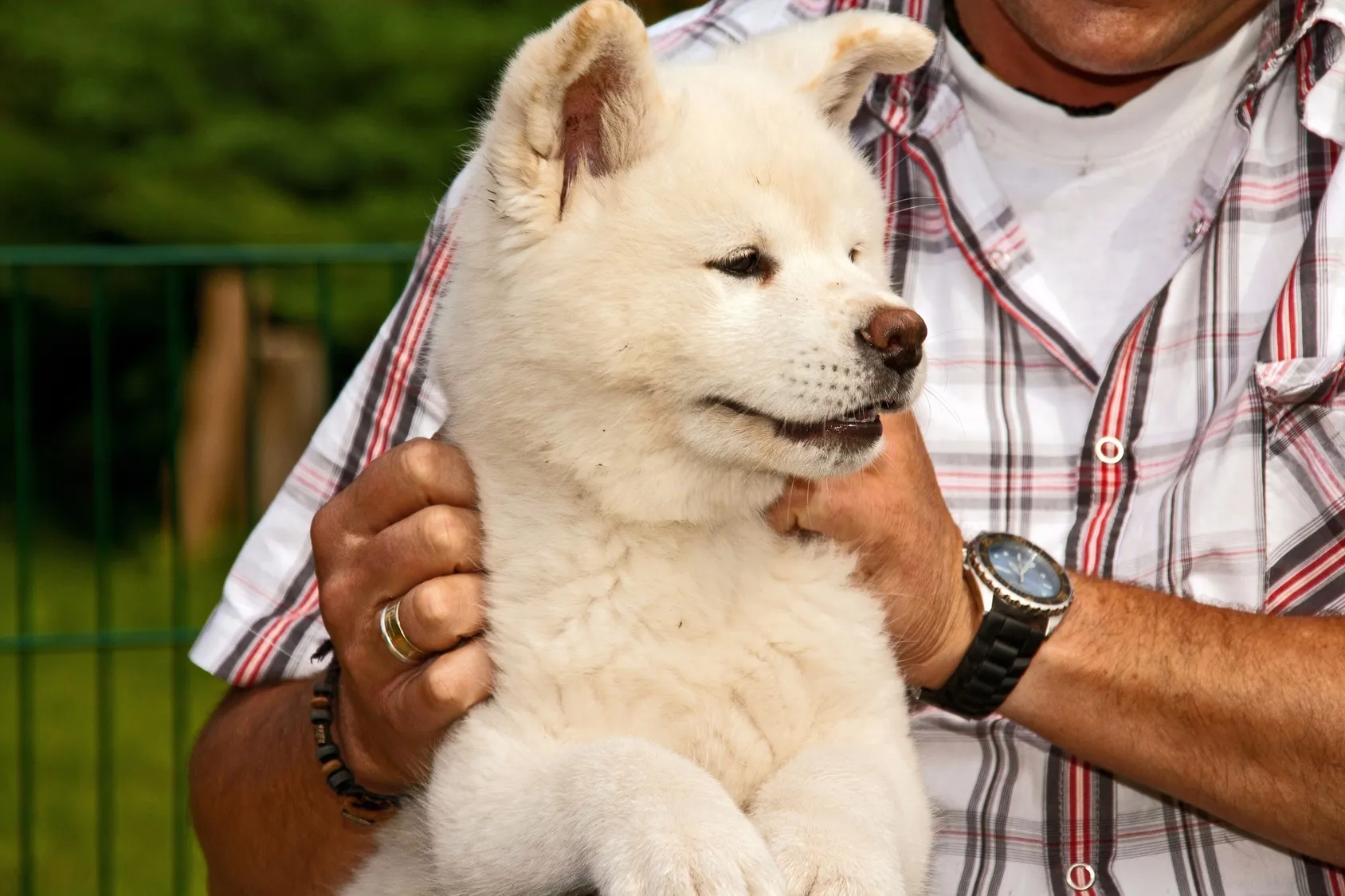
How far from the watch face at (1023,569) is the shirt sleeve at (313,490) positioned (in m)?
1.15

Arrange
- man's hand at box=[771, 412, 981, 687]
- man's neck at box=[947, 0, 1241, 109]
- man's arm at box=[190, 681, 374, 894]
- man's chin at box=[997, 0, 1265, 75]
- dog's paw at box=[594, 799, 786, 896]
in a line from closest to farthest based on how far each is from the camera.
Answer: dog's paw at box=[594, 799, 786, 896]
man's hand at box=[771, 412, 981, 687]
man's arm at box=[190, 681, 374, 894]
man's chin at box=[997, 0, 1265, 75]
man's neck at box=[947, 0, 1241, 109]

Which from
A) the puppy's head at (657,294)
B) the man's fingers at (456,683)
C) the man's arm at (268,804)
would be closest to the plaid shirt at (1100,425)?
the man's arm at (268,804)

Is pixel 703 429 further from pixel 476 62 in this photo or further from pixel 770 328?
pixel 476 62

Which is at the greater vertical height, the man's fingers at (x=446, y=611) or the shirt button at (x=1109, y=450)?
the shirt button at (x=1109, y=450)

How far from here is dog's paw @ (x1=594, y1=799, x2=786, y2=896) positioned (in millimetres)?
1945

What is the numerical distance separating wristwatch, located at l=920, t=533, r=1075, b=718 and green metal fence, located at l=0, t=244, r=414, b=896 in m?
3.09

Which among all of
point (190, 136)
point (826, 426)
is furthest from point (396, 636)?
point (190, 136)

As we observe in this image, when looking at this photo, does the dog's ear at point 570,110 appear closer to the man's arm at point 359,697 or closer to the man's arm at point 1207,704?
the man's arm at point 359,697

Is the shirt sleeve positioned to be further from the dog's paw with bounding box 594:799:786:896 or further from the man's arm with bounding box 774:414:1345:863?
the dog's paw with bounding box 594:799:786:896

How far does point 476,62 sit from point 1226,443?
7964mm

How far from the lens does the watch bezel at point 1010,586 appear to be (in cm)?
265

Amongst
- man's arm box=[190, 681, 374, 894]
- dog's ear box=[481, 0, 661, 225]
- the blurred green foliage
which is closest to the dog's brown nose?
dog's ear box=[481, 0, 661, 225]

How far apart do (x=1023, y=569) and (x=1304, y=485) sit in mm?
565

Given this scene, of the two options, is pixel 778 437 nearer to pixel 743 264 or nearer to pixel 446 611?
pixel 743 264
